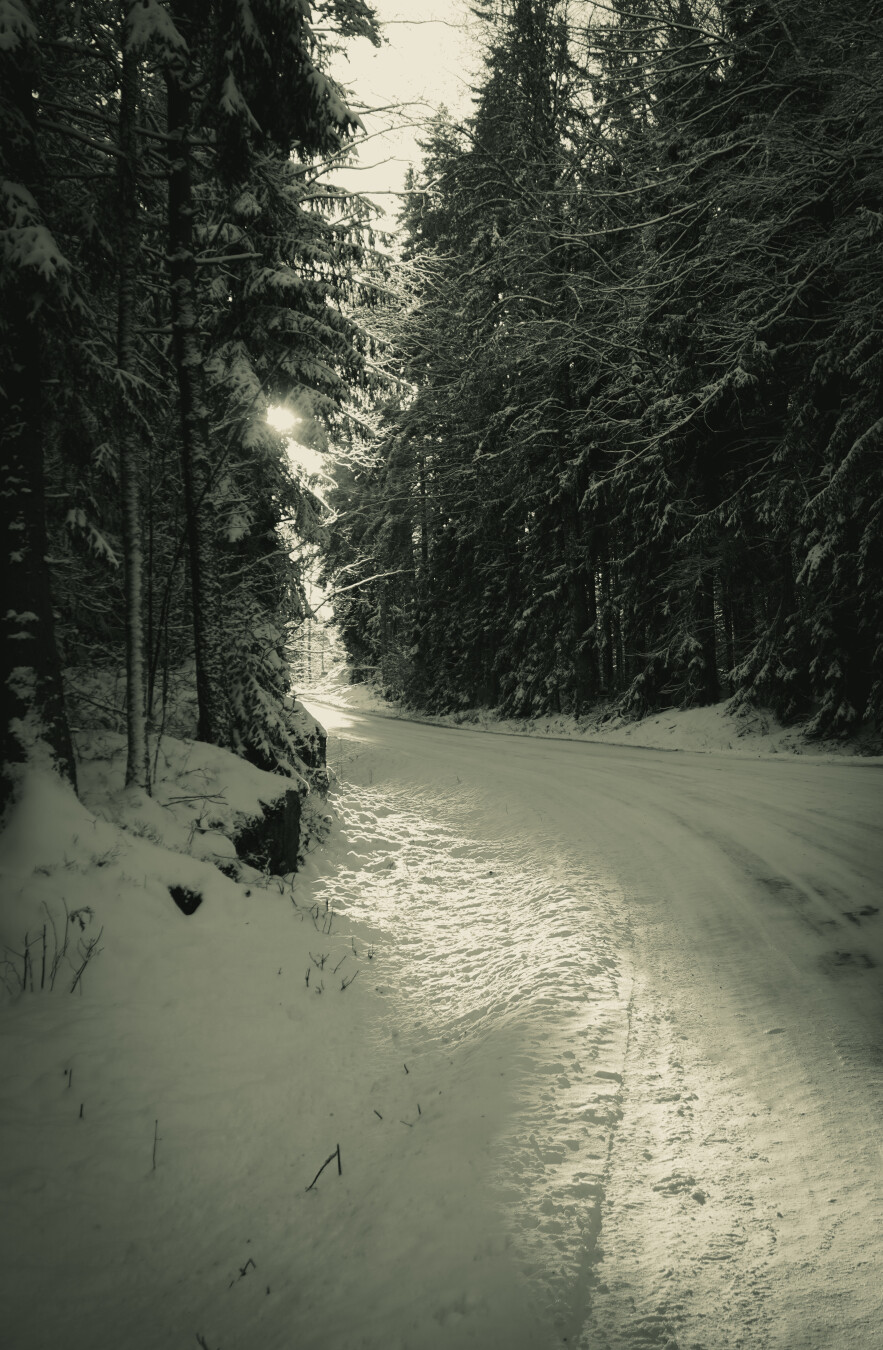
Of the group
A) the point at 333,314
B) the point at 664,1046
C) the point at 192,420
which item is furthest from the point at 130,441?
the point at 664,1046

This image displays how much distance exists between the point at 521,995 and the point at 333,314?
30.6ft

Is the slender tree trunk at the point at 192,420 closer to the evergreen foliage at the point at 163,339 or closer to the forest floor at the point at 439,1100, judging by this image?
the evergreen foliage at the point at 163,339

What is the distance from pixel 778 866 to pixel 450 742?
11.6 meters

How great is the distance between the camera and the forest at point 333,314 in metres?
5.70

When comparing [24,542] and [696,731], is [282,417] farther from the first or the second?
[696,731]

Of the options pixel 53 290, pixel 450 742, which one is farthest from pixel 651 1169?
pixel 450 742

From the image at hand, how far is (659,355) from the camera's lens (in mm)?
12430

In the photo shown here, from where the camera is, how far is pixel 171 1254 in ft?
8.46

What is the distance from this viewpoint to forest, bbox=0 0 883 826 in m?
5.70

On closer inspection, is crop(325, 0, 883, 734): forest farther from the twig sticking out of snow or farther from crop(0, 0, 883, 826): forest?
the twig sticking out of snow

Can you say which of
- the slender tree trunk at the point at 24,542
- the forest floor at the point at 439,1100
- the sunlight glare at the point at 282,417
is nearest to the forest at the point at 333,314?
the slender tree trunk at the point at 24,542

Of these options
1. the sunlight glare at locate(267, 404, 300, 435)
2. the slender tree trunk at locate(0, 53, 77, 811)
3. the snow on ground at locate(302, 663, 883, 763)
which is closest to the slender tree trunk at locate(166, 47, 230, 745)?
the slender tree trunk at locate(0, 53, 77, 811)

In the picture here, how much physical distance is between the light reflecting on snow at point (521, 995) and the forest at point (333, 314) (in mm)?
2692

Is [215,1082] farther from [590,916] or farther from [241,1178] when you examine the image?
[590,916]
